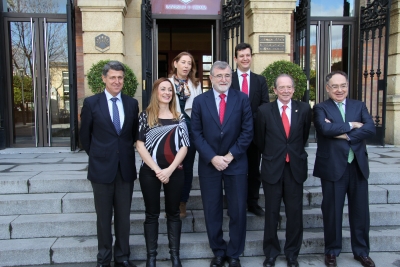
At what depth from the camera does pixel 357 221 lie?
3676 mm

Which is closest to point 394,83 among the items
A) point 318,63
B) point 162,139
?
point 318,63

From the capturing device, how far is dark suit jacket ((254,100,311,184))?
11.6ft

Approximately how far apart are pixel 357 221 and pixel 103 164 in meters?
2.67

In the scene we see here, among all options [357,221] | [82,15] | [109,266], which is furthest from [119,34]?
[357,221]

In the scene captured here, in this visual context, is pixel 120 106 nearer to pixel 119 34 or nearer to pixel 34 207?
pixel 34 207

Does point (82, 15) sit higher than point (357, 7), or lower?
lower

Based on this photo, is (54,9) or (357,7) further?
(357,7)

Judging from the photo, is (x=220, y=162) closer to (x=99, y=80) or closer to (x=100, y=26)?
(x=99, y=80)

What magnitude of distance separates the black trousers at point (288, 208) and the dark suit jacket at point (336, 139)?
1.22 feet

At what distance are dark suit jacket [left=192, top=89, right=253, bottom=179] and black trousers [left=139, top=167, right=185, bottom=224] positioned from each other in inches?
12.2

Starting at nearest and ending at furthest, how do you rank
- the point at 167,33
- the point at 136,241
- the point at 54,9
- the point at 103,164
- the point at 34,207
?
the point at 103,164
the point at 136,241
the point at 34,207
the point at 54,9
the point at 167,33

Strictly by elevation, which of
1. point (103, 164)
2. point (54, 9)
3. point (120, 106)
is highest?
point (54, 9)

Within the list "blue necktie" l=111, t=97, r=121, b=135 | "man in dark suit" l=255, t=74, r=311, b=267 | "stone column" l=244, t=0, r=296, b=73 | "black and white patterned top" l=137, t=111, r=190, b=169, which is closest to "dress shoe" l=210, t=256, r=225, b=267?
"man in dark suit" l=255, t=74, r=311, b=267

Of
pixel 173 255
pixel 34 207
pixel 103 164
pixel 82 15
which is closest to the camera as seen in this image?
pixel 103 164
